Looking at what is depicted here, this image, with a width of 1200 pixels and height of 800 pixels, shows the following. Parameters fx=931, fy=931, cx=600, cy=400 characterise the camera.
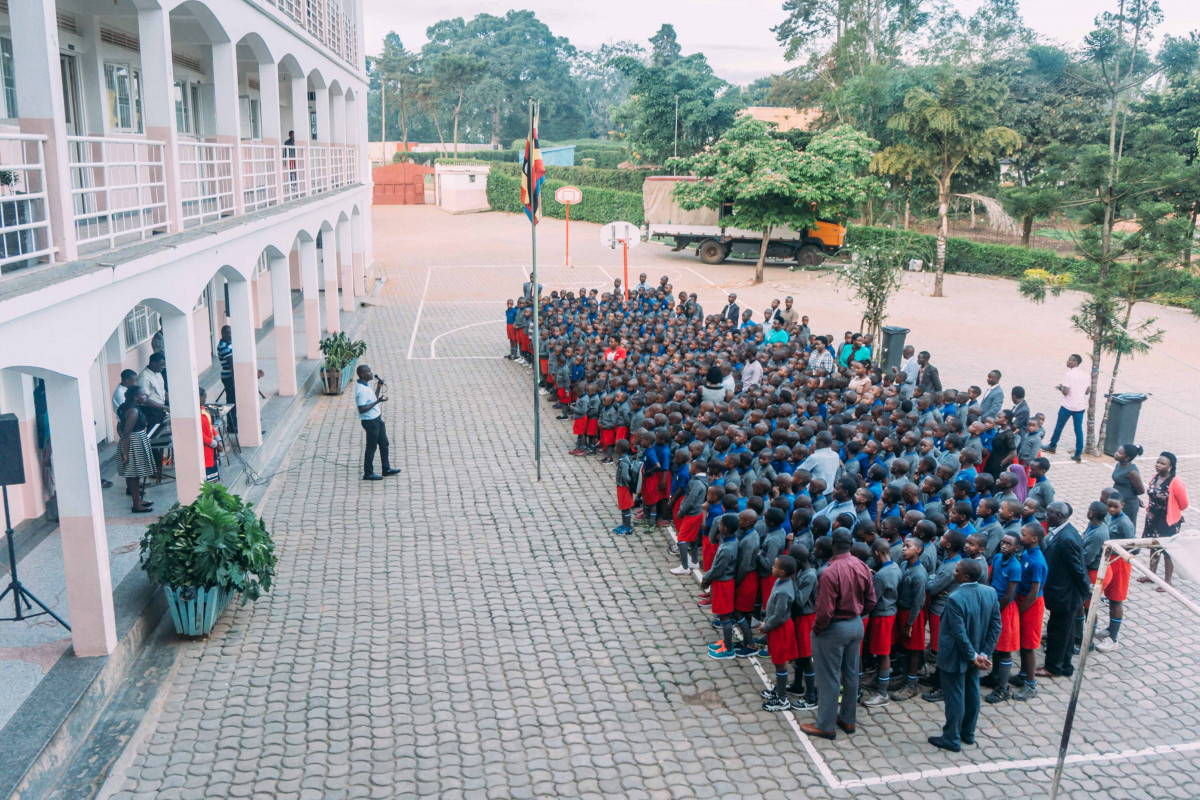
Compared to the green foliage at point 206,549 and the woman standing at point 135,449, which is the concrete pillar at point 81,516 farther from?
the woman standing at point 135,449

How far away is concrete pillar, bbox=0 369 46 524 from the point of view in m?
9.91

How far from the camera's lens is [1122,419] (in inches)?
545

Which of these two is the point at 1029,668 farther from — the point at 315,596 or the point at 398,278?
the point at 398,278

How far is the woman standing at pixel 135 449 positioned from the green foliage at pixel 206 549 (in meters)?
2.39

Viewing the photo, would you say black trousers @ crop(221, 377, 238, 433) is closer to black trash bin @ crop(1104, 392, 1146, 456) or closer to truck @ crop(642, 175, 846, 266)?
black trash bin @ crop(1104, 392, 1146, 456)

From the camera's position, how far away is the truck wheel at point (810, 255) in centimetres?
3322

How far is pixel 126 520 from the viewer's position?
1030cm

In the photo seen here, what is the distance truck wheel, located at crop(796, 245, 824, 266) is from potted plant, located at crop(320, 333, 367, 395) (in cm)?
2027

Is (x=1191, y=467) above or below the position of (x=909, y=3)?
below

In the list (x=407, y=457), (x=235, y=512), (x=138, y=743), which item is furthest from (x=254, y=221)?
(x=138, y=743)

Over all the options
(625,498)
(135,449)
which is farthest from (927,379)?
(135,449)

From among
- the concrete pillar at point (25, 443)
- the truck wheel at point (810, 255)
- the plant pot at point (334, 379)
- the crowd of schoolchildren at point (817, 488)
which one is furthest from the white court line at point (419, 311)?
the truck wheel at point (810, 255)

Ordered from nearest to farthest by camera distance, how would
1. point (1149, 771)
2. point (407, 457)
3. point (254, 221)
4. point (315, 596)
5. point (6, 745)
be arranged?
point (6, 745) < point (1149, 771) < point (315, 596) < point (254, 221) < point (407, 457)

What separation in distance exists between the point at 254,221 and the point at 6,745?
299 inches
